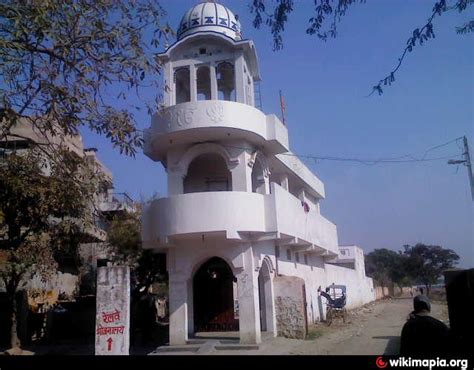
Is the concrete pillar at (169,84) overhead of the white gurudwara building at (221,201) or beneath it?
overhead

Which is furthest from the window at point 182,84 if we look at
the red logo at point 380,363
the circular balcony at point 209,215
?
the red logo at point 380,363

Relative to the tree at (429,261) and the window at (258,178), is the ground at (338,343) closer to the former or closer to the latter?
the window at (258,178)

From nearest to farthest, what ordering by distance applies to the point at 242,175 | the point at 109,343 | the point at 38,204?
1. the point at 109,343
2. the point at 38,204
3. the point at 242,175

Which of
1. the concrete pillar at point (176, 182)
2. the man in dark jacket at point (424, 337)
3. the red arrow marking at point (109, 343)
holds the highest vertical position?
the concrete pillar at point (176, 182)

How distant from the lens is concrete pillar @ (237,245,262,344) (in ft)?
44.1

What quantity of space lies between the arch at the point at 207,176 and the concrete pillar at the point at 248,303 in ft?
11.4

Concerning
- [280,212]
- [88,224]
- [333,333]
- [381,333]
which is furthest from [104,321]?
[381,333]

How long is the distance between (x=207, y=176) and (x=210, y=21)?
580 centimetres

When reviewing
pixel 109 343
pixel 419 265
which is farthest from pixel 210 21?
pixel 419 265

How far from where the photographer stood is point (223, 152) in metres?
14.8

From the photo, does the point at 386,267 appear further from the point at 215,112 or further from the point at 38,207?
the point at 38,207

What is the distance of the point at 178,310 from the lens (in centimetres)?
1427

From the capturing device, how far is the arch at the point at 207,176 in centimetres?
1670

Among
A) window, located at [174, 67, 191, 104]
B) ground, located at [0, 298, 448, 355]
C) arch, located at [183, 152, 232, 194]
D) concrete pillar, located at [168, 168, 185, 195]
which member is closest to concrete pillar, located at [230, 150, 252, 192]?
concrete pillar, located at [168, 168, 185, 195]
